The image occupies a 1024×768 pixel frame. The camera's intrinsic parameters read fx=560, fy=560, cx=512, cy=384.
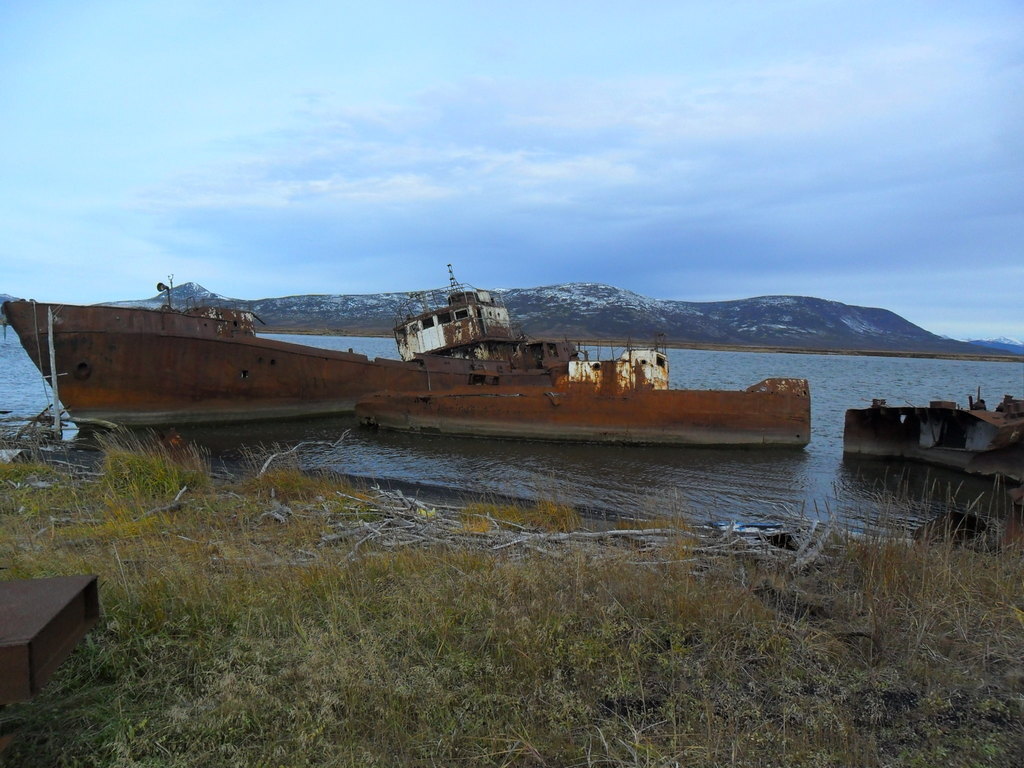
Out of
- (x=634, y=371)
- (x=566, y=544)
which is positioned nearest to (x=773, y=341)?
(x=634, y=371)

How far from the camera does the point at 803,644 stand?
118 inches

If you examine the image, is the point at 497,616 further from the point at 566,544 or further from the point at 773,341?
the point at 773,341

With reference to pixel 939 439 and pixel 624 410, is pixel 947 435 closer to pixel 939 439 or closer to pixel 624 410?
pixel 939 439

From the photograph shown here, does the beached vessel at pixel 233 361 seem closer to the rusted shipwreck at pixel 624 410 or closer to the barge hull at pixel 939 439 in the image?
the rusted shipwreck at pixel 624 410

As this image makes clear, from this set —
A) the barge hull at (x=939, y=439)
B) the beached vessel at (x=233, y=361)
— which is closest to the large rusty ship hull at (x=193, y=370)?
the beached vessel at (x=233, y=361)

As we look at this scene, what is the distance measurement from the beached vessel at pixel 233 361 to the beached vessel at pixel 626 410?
1111mm

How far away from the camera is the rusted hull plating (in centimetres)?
1552

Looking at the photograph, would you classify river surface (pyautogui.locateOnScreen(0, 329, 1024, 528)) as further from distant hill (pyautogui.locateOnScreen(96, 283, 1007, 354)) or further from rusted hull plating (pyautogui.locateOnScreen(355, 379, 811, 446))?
distant hill (pyautogui.locateOnScreen(96, 283, 1007, 354))

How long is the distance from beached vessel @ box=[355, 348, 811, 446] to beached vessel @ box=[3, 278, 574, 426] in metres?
1.11

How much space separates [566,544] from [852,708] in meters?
2.66

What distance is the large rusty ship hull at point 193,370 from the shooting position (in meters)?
16.8

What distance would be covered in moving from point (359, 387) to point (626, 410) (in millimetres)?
10113

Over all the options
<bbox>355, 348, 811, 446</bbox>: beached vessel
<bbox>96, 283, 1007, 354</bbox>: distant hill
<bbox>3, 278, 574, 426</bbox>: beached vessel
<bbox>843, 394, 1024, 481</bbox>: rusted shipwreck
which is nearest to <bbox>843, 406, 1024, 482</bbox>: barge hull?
<bbox>843, 394, 1024, 481</bbox>: rusted shipwreck

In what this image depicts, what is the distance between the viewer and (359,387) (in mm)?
20734
